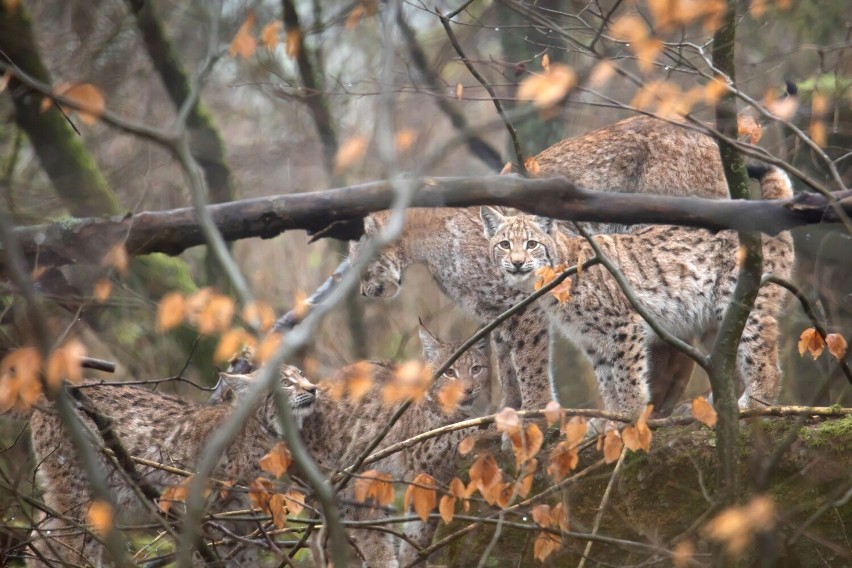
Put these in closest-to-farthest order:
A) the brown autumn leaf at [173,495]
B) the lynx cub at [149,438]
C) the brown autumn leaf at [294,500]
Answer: the brown autumn leaf at [294,500] → the brown autumn leaf at [173,495] → the lynx cub at [149,438]

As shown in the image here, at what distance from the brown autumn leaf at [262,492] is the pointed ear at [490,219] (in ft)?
12.3

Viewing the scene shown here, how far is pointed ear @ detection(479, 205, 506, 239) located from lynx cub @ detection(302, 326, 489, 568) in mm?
1024

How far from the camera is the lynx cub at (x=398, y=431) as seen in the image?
7.67 meters

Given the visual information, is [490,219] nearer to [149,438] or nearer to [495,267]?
[495,267]

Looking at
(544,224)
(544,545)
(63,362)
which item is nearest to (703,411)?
(544,545)

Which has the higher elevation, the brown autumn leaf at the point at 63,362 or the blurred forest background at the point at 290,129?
the blurred forest background at the point at 290,129

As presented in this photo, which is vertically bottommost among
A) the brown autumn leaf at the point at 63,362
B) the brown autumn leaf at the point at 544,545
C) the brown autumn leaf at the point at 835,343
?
the brown autumn leaf at the point at 544,545

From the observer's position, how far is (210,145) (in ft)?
38.4

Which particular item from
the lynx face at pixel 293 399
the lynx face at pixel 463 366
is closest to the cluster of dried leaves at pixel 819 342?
the lynx face at pixel 463 366

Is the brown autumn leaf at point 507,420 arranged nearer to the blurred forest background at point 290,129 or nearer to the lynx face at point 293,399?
the blurred forest background at point 290,129

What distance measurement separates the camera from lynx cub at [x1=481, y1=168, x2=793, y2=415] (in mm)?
8031

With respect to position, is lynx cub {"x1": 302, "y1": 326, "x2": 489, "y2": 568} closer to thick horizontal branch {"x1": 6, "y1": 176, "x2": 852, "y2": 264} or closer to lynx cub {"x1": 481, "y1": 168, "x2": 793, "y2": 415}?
lynx cub {"x1": 481, "y1": 168, "x2": 793, "y2": 415}

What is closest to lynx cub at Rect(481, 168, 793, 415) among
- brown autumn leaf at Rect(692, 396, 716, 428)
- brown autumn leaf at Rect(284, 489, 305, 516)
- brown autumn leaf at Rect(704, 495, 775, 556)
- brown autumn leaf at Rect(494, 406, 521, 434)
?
brown autumn leaf at Rect(692, 396, 716, 428)

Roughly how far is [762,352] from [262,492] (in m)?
4.31
